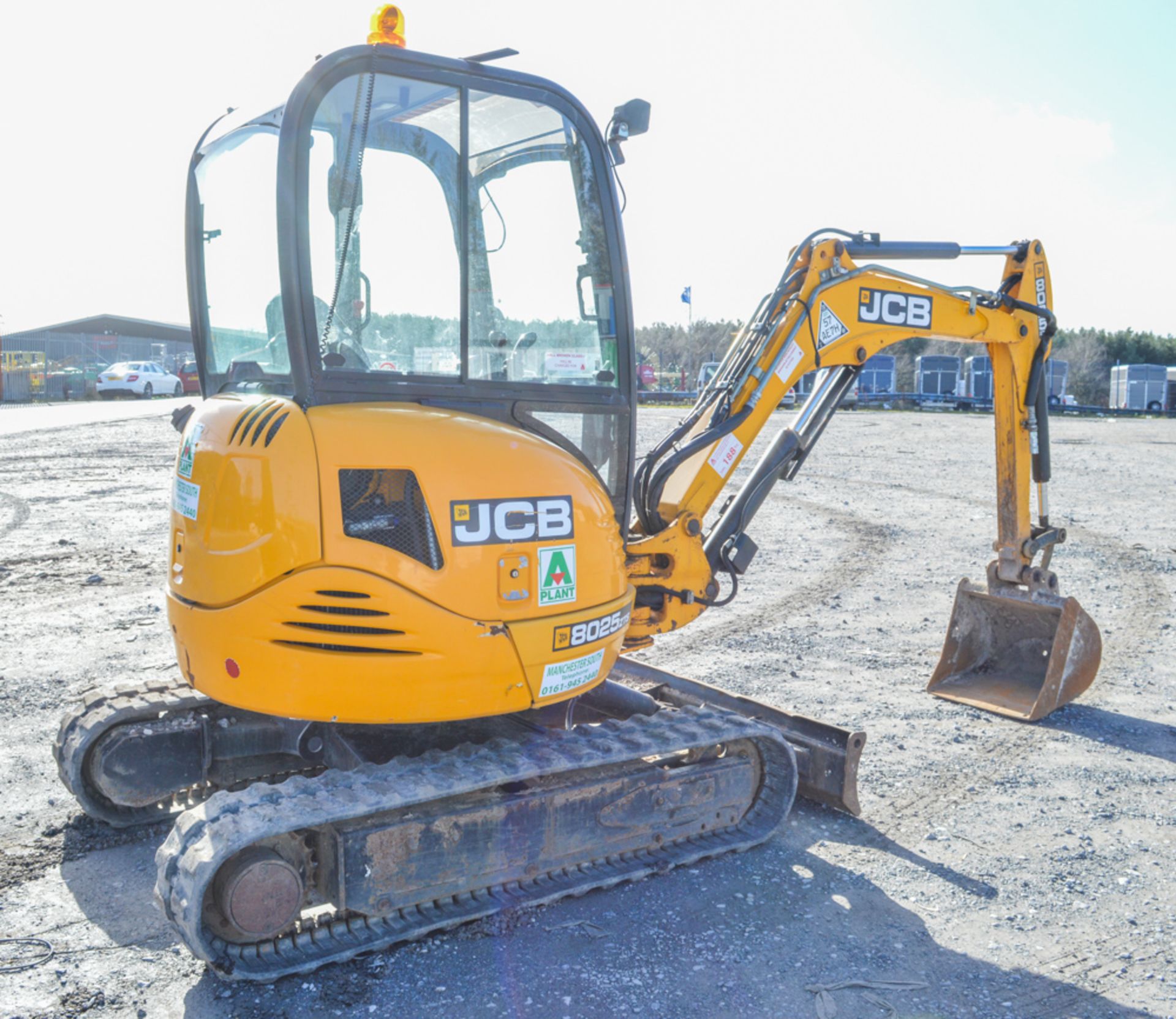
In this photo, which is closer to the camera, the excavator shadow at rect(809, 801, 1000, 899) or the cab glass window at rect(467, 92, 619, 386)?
the cab glass window at rect(467, 92, 619, 386)

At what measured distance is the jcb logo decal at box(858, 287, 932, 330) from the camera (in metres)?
5.48

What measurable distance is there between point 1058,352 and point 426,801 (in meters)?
68.2

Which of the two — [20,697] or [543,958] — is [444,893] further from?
[20,697]

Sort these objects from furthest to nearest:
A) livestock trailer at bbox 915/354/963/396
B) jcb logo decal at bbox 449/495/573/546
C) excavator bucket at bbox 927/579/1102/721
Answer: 1. livestock trailer at bbox 915/354/963/396
2. excavator bucket at bbox 927/579/1102/721
3. jcb logo decal at bbox 449/495/573/546

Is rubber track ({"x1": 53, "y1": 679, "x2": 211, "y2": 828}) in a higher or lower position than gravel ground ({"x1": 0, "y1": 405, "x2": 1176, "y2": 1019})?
higher

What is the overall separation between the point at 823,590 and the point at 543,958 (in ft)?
19.5

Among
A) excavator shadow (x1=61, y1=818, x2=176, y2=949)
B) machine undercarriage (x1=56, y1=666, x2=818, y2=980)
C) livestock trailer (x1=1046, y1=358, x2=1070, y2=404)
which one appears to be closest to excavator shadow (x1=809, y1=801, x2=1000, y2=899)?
machine undercarriage (x1=56, y1=666, x2=818, y2=980)

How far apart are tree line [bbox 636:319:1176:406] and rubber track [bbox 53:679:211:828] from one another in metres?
49.5

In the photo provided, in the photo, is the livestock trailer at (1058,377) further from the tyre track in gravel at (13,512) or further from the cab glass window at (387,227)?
the cab glass window at (387,227)

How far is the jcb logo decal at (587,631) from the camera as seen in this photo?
3.98m

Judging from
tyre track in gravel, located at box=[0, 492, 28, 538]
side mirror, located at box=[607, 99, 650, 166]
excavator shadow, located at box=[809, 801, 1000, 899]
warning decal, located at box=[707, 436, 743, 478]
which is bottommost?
excavator shadow, located at box=[809, 801, 1000, 899]

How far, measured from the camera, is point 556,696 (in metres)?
4.06

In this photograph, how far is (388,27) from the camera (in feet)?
12.7

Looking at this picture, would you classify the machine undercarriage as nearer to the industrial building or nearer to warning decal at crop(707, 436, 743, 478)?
warning decal at crop(707, 436, 743, 478)
